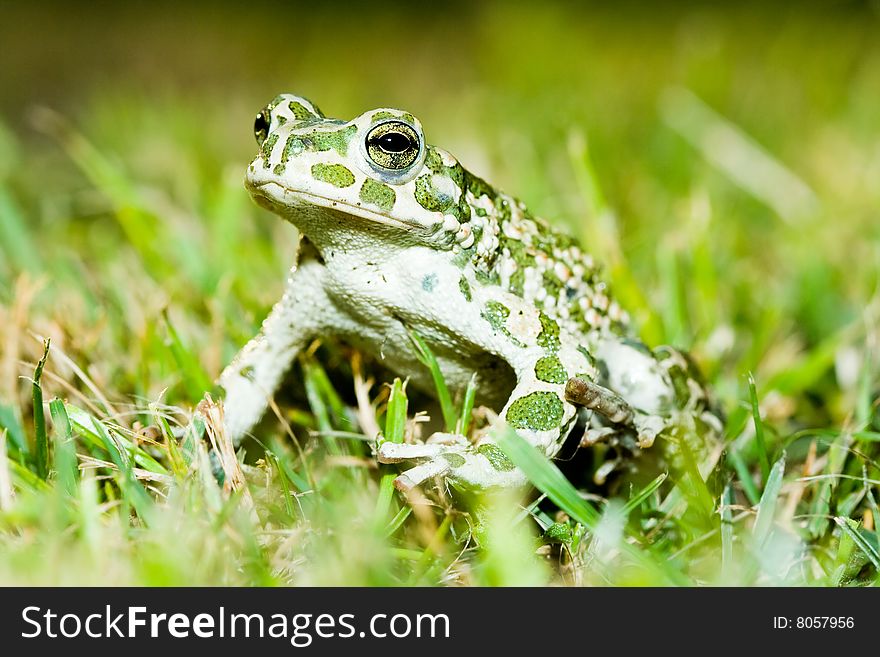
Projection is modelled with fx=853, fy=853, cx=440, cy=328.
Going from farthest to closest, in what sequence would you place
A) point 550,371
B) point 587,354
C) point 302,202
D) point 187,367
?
point 187,367
point 587,354
point 550,371
point 302,202

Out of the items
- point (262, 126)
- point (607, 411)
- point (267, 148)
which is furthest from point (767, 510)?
point (262, 126)

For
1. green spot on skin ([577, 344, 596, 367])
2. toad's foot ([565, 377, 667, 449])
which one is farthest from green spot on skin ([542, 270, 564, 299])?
toad's foot ([565, 377, 667, 449])

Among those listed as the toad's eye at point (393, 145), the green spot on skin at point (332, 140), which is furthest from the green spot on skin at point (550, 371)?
the green spot on skin at point (332, 140)

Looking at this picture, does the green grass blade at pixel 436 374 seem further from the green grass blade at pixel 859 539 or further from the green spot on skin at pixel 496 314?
the green grass blade at pixel 859 539

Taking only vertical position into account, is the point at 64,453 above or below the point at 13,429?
below

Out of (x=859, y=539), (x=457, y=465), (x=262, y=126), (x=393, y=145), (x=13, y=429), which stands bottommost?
(x=859, y=539)

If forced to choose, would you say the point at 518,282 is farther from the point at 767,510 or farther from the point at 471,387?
the point at 767,510

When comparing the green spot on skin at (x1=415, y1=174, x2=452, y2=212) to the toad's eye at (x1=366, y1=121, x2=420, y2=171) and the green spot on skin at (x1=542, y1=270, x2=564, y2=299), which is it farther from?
the green spot on skin at (x1=542, y1=270, x2=564, y2=299)
